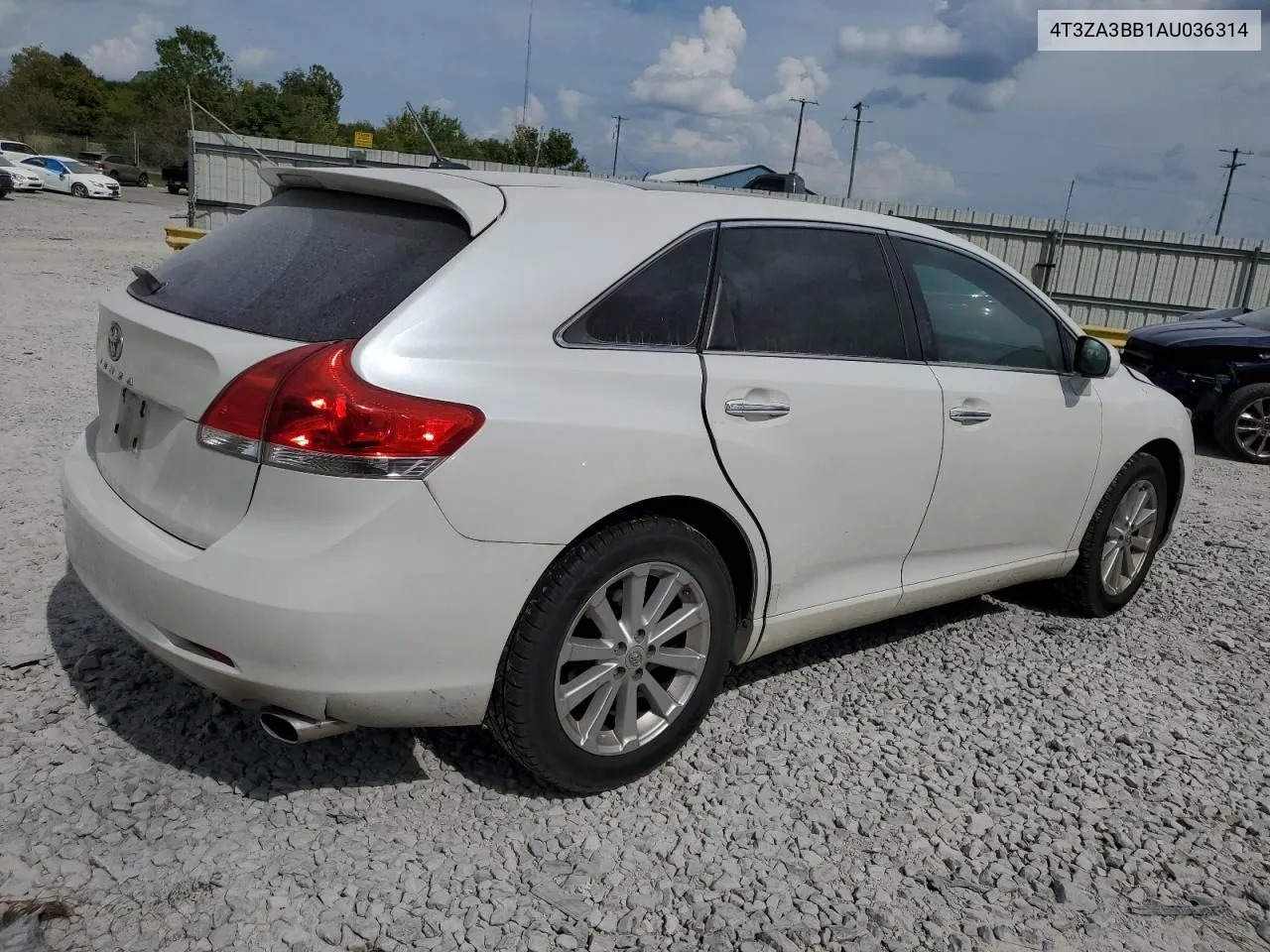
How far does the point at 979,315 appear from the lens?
4.14 m

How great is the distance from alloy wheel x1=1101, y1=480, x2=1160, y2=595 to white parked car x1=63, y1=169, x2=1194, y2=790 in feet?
4.18

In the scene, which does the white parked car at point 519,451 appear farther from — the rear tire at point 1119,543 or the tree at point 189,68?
the tree at point 189,68

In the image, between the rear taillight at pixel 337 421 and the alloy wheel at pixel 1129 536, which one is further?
the alloy wheel at pixel 1129 536

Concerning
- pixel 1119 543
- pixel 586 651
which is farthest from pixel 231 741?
pixel 1119 543

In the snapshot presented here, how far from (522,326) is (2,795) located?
1.85 meters

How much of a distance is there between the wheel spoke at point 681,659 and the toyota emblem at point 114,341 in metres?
1.74

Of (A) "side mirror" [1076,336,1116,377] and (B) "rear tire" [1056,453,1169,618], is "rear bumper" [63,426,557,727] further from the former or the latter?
(B) "rear tire" [1056,453,1169,618]

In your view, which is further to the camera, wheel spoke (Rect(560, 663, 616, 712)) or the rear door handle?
the rear door handle

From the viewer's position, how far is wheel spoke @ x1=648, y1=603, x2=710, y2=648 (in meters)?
3.07

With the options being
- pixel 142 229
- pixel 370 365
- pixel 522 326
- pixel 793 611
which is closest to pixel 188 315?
pixel 370 365

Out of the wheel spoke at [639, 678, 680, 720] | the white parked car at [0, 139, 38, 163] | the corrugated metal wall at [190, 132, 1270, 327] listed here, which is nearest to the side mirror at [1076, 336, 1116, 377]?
the wheel spoke at [639, 678, 680, 720]

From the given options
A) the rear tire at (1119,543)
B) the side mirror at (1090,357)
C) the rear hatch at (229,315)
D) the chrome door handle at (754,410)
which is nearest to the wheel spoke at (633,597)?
the chrome door handle at (754,410)

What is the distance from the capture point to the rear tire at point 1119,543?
472 centimetres

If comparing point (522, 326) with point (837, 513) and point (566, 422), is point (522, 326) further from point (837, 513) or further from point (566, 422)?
point (837, 513)
